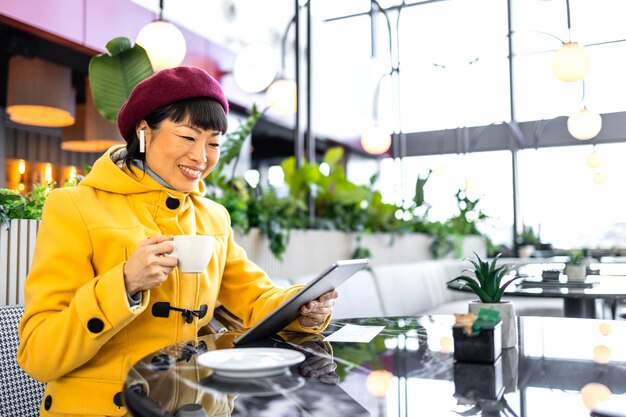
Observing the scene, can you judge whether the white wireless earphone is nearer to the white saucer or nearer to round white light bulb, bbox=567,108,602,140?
the white saucer

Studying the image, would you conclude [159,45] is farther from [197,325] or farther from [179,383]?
[179,383]

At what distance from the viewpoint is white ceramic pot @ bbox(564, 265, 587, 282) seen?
2.72 meters

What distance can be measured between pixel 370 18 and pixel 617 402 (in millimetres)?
12686

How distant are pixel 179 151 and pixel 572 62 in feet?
13.4

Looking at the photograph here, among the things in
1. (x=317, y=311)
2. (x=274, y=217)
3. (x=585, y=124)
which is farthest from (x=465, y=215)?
(x=317, y=311)

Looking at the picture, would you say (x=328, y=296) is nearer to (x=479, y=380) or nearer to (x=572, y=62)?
(x=479, y=380)

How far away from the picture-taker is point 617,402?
825 mm

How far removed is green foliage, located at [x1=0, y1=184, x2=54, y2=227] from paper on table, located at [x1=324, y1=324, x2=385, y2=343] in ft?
4.48

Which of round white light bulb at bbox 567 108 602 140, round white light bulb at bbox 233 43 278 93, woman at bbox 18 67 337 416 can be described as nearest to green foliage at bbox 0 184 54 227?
woman at bbox 18 67 337 416

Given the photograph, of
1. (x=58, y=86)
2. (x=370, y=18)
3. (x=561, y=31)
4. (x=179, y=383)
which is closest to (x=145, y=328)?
(x=179, y=383)

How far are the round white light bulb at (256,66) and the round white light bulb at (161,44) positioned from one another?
4.69 feet

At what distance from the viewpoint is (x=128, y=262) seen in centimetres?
112

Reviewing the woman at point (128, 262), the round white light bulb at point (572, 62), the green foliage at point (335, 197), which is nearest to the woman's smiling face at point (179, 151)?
the woman at point (128, 262)

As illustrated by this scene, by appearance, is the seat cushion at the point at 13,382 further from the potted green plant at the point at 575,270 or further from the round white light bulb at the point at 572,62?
the round white light bulb at the point at 572,62
